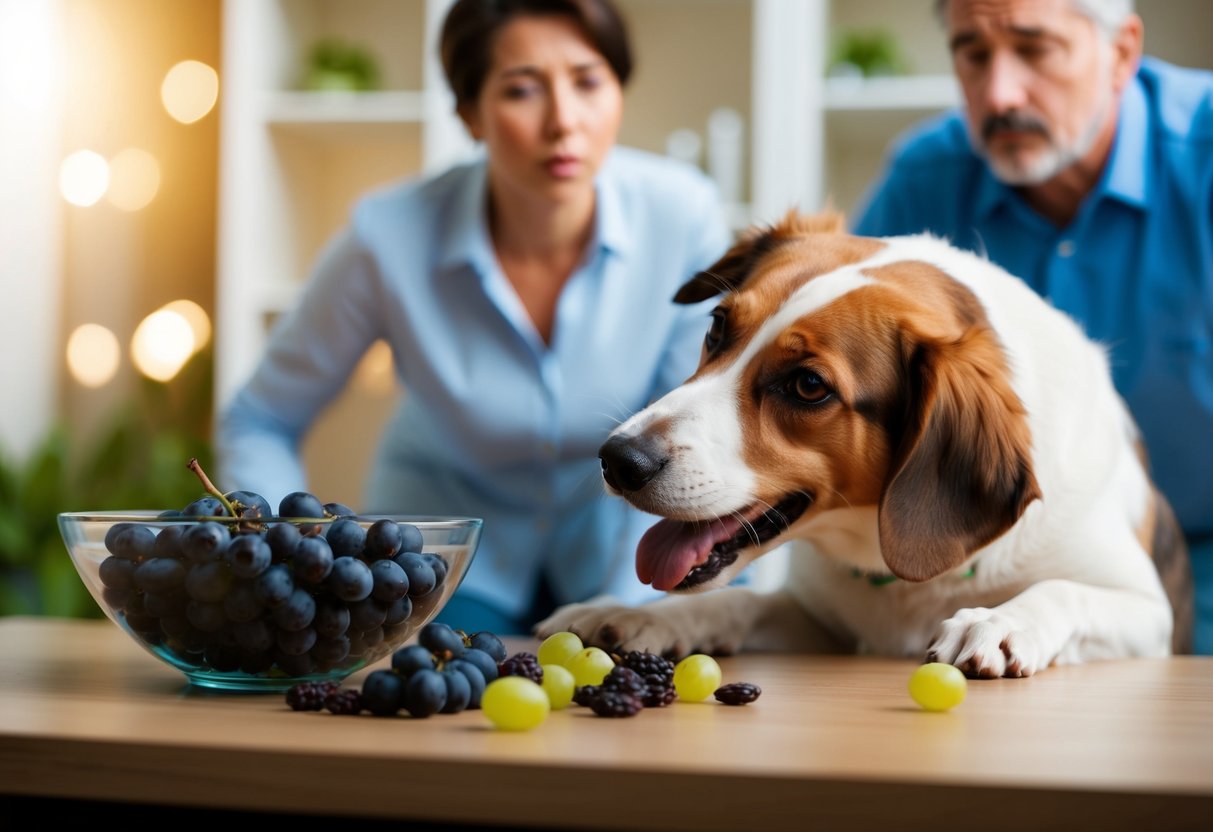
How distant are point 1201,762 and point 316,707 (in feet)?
1.97

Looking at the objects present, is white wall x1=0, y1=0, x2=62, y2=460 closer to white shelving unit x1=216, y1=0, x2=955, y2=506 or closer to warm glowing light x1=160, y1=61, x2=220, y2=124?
warm glowing light x1=160, y1=61, x2=220, y2=124

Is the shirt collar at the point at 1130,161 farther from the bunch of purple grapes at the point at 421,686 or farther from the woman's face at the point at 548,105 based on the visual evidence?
the bunch of purple grapes at the point at 421,686

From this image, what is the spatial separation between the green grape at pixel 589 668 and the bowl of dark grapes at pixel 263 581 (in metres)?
0.13

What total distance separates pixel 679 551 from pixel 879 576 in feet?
0.87

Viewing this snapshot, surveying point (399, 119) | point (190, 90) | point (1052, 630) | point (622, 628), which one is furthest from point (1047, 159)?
point (190, 90)

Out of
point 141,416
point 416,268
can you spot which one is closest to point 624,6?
point 416,268

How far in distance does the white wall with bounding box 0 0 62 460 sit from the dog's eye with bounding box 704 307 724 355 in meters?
2.98

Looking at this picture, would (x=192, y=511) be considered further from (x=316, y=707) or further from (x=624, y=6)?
(x=624, y=6)

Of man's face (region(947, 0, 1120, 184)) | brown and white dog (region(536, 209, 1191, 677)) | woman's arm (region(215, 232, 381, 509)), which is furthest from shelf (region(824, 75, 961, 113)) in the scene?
brown and white dog (region(536, 209, 1191, 677))

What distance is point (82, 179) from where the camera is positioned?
4.07 meters

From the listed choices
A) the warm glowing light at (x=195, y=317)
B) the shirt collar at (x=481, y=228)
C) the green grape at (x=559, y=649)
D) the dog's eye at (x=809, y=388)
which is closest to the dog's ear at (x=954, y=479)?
the dog's eye at (x=809, y=388)

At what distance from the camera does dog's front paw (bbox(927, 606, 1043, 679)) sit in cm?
113

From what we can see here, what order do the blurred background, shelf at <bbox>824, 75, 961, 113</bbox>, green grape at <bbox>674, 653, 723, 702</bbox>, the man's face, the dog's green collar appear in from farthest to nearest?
the blurred background, shelf at <bbox>824, 75, 961, 113</bbox>, the man's face, the dog's green collar, green grape at <bbox>674, 653, 723, 702</bbox>

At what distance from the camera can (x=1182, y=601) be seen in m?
1.73
